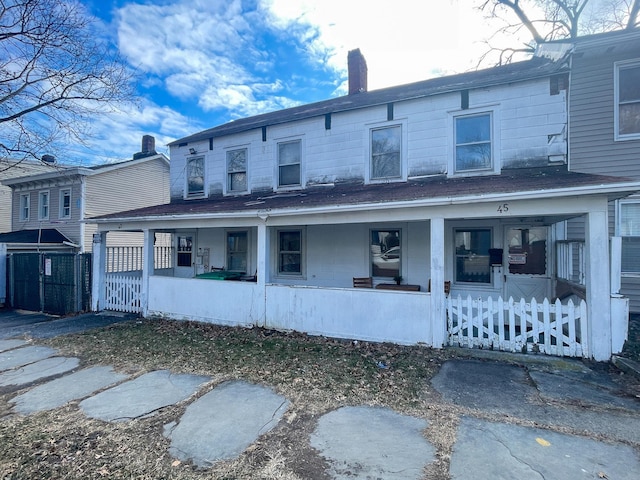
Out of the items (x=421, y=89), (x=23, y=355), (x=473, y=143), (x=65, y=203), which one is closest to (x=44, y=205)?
(x=65, y=203)

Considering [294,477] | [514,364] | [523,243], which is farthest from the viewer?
[523,243]

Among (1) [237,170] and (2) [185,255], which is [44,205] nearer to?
(2) [185,255]

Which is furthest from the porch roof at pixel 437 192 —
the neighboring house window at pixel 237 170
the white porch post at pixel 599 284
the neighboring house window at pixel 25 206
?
the neighboring house window at pixel 25 206

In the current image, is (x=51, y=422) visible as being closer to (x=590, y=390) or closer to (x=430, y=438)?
(x=430, y=438)

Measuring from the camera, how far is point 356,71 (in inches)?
454

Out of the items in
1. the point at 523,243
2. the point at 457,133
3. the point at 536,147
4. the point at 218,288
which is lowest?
the point at 218,288

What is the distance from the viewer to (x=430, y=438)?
338 centimetres

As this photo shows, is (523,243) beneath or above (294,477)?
above

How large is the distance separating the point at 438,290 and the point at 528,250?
132 inches

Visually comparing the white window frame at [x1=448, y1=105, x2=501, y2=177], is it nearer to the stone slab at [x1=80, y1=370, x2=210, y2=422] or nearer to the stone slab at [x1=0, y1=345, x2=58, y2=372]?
the stone slab at [x1=80, y1=370, x2=210, y2=422]

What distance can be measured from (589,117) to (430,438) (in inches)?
358

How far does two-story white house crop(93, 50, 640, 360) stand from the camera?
5.78 m

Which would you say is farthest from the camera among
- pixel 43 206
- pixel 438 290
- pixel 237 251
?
pixel 43 206

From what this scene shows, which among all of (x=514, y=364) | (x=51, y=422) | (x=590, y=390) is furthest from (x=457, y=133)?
(x=51, y=422)
